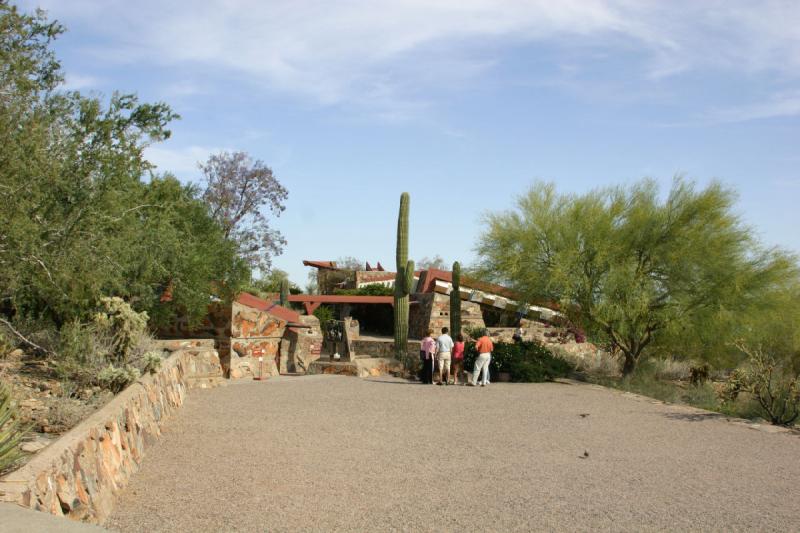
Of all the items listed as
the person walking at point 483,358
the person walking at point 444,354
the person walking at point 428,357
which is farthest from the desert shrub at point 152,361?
the person walking at point 483,358

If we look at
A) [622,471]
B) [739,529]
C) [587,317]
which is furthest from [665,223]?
[739,529]

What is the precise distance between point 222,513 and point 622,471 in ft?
15.4

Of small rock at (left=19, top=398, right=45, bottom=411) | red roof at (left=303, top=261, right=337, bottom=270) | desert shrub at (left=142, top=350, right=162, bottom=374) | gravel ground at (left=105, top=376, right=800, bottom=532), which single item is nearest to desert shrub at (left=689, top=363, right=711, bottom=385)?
gravel ground at (left=105, top=376, right=800, bottom=532)

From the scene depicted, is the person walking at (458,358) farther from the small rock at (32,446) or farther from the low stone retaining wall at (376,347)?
the small rock at (32,446)

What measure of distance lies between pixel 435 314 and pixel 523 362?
43.0ft

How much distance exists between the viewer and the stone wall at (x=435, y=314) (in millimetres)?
33656

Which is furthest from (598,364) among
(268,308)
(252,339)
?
(252,339)

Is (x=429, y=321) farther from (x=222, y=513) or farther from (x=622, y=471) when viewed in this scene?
(x=222, y=513)

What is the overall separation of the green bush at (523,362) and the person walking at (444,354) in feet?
7.02

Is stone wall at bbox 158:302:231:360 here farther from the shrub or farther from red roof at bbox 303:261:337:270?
red roof at bbox 303:261:337:270

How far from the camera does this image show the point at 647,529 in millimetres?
6875

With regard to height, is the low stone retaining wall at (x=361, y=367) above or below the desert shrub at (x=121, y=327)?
below

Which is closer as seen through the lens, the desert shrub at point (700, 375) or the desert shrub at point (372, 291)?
the desert shrub at point (700, 375)

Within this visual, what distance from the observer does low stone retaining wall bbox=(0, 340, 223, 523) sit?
18.7 ft
